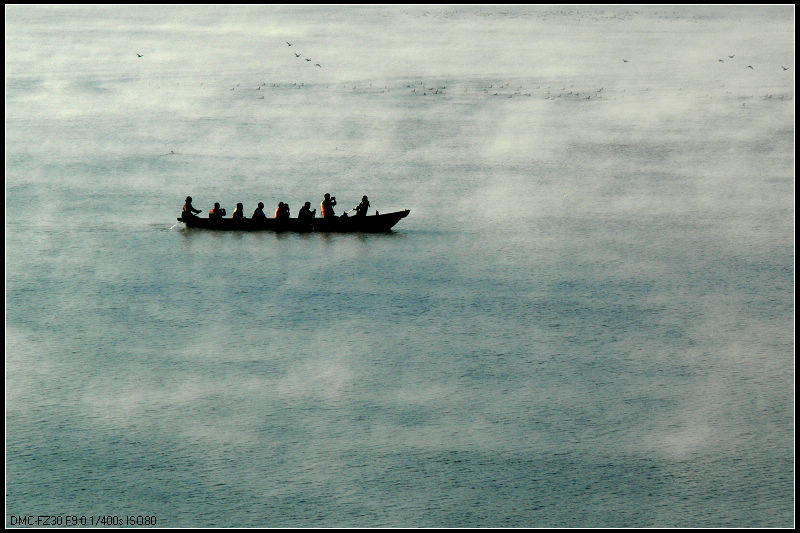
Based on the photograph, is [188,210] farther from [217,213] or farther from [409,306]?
[409,306]

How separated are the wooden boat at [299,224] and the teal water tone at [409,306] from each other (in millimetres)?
329

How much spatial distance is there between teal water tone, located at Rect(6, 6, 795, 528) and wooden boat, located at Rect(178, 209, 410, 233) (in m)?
0.33

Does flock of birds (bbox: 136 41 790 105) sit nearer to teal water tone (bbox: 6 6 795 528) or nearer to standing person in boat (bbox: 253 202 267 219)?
teal water tone (bbox: 6 6 795 528)

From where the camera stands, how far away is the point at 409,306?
2583cm

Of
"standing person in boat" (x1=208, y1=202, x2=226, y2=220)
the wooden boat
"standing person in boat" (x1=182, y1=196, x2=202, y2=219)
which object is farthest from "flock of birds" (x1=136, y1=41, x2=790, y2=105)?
the wooden boat

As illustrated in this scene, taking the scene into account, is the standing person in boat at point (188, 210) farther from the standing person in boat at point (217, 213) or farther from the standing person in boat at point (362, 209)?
the standing person in boat at point (362, 209)

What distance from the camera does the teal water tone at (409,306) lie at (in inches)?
729

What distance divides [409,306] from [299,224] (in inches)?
279

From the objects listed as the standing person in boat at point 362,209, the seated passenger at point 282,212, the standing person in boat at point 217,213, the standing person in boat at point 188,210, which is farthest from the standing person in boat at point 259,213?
the standing person in boat at point 362,209

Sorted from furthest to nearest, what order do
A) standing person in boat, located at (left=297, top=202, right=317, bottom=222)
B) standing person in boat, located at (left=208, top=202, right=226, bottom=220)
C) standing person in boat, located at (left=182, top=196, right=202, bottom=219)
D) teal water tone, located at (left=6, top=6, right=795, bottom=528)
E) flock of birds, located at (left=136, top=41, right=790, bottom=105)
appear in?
1. flock of birds, located at (left=136, top=41, right=790, bottom=105)
2. standing person in boat, located at (left=208, top=202, right=226, bottom=220)
3. standing person in boat, located at (left=182, top=196, right=202, bottom=219)
4. standing person in boat, located at (left=297, top=202, right=317, bottom=222)
5. teal water tone, located at (left=6, top=6, right=795, bottom=528)

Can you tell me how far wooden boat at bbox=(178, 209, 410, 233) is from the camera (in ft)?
105

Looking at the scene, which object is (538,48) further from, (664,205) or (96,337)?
(96,337)

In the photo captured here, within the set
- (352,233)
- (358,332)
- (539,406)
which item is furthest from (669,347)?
(352,233)

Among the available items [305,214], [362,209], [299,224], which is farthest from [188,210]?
[362,209]
